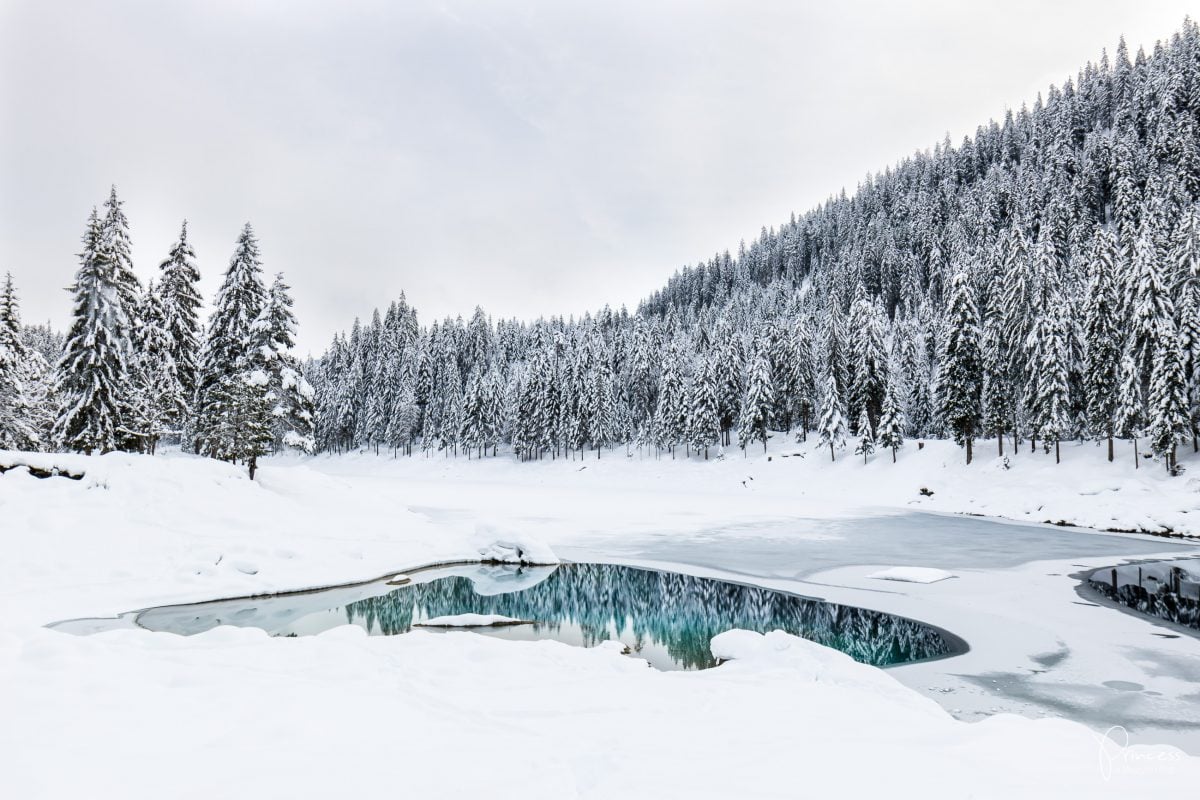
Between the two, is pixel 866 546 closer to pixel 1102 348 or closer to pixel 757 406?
pixel 1102 348

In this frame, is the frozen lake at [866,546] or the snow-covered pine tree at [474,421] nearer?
the frozen lake at [866,546]

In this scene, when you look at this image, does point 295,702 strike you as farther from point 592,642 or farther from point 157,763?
point 592,642

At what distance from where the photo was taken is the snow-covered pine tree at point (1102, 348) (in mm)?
43312

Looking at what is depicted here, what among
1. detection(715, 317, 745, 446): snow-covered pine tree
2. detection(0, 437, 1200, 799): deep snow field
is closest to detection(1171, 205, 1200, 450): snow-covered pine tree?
detection(0, 437, 1200, 799): deep snow field

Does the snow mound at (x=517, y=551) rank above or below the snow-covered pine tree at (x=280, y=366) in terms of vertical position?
below

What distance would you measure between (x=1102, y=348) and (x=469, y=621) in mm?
49407

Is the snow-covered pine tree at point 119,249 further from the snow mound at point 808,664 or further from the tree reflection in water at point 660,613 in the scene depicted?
the snow mound at point 808,664

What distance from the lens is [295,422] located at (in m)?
35.9

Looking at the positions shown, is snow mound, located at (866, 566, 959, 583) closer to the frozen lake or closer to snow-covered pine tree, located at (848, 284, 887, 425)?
the frozen lake

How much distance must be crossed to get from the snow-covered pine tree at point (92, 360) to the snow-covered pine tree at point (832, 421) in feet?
187

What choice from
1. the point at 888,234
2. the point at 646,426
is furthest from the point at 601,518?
the point at 888,234

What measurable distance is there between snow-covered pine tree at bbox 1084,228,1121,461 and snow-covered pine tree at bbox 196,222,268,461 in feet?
179

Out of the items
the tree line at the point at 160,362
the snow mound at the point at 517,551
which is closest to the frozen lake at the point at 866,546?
the snow mound at the point at 517,551

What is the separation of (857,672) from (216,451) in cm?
3666
